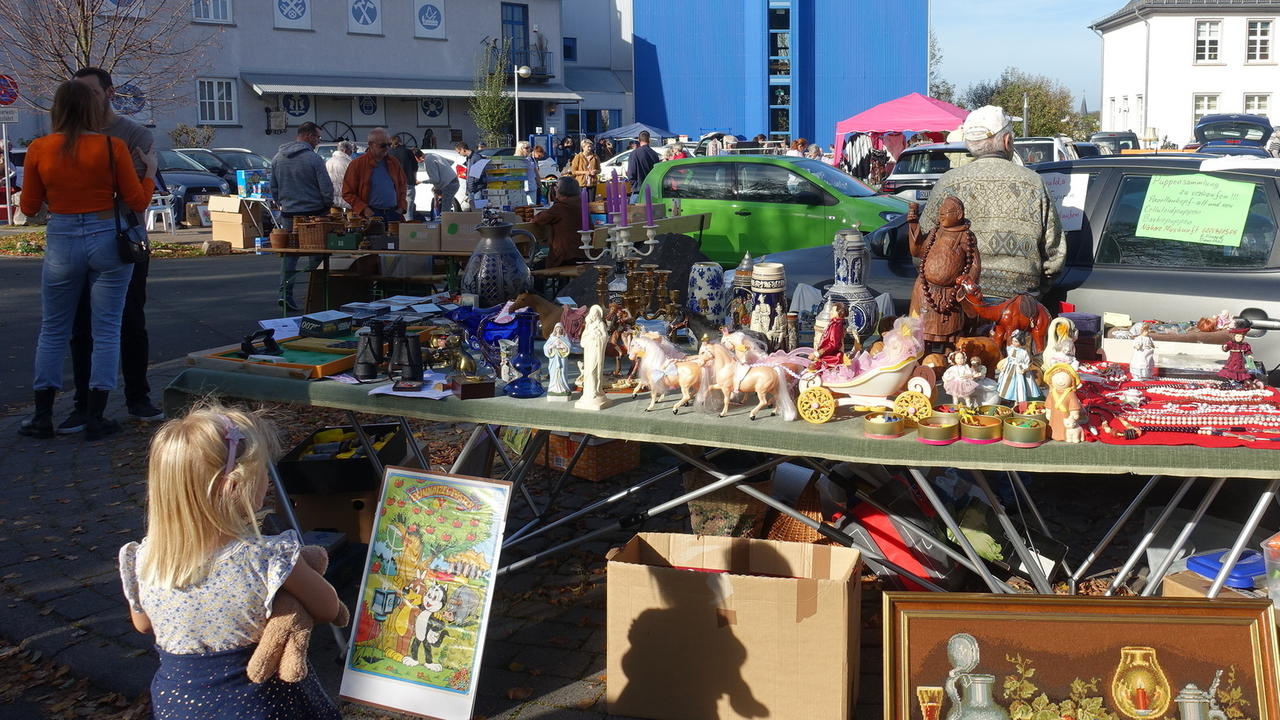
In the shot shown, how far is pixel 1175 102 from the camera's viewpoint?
43438 millimetres

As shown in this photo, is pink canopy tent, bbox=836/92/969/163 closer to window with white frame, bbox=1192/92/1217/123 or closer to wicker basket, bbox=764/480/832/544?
wicker basket, bbox=764/480/832/544

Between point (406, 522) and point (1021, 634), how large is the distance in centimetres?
168

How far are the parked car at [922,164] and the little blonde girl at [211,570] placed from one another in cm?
1469

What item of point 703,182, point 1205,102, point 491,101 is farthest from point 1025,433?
point 1205,102

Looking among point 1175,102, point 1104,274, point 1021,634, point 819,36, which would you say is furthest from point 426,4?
point 1021,634

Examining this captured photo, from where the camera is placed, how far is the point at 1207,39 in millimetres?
43594

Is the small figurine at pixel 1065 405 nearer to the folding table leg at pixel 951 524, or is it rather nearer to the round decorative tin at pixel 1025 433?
the round decorative tin at pixel 1025 433

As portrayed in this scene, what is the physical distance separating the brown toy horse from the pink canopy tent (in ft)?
69.9

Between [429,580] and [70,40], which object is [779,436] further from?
[70,40]

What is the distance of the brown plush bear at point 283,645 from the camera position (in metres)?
2.27

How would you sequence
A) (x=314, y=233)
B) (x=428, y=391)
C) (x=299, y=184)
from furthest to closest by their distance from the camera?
(x=299, y=184), (x=314, y=233), (x=428, y=391)

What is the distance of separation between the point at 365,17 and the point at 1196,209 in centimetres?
3157

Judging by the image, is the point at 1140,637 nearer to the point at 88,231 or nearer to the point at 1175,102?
the point at 88,231

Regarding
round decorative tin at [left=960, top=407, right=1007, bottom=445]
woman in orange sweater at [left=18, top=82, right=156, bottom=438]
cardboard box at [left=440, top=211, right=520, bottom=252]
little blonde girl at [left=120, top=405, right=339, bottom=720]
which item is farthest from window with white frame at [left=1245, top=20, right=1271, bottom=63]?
little blonde girl at [left=120, top=405, right=339, bottom=720]
